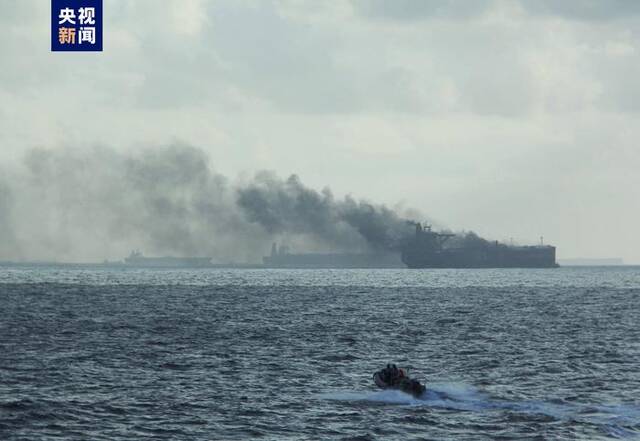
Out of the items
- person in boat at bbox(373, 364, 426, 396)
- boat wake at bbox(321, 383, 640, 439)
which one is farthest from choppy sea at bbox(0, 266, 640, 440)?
person in boat at bbox(373, 364, 426, 396)

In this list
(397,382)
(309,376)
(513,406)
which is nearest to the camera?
(513,406)

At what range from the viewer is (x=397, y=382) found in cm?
4928

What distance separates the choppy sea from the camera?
130 ft

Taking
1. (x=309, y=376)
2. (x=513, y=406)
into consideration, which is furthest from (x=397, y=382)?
(x=309, y=376)

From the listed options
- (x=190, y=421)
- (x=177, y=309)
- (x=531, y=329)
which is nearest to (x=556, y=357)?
(x=531, y=329)

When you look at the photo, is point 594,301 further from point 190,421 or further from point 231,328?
point 190,421

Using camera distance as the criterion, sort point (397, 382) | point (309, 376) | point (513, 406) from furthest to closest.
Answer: point (309, 376) < point (397, 382) < point (513, 406)

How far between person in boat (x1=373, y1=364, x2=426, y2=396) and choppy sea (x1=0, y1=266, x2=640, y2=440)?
25.0 inches

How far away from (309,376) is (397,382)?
24.3ft

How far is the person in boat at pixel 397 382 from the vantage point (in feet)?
160

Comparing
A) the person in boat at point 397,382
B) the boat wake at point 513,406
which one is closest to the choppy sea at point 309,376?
the boat wake at point 513,406

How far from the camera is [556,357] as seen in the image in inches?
2601

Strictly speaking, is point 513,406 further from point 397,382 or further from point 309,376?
point 309,376

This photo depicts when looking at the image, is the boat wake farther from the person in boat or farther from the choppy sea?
the person in boat
